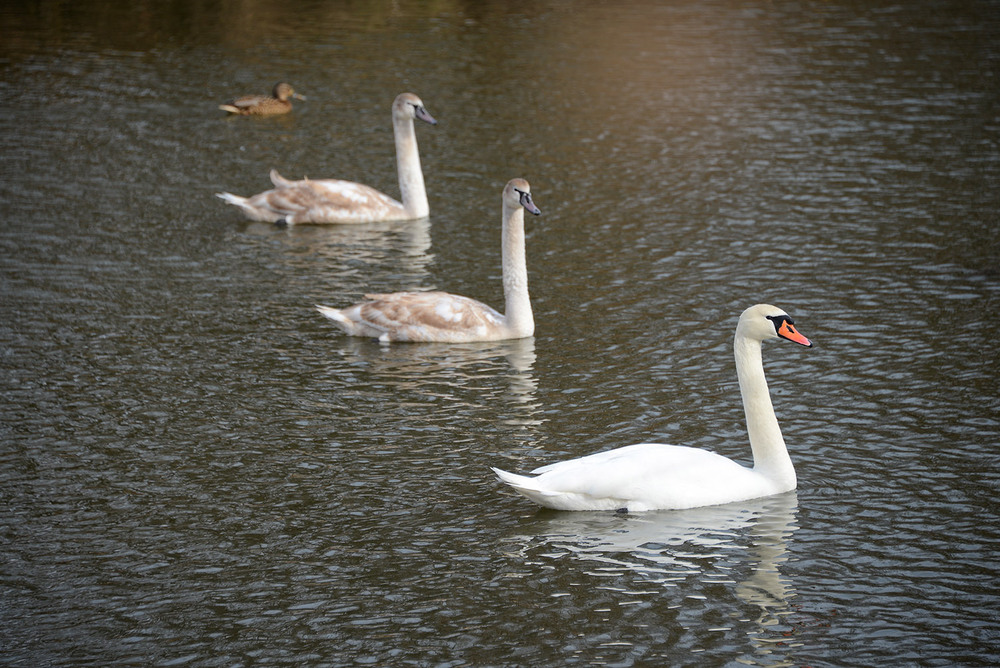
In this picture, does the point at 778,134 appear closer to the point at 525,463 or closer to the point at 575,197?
the point at 575,197

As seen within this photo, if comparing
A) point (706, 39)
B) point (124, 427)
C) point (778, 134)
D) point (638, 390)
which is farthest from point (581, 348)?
point (706, 39)

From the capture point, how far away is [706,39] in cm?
2980

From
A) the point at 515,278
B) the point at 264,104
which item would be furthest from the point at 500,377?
the point at 264,104

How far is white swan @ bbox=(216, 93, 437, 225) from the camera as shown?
17.6 metres

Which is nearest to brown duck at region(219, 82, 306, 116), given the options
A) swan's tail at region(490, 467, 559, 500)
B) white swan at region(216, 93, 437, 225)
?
white swan at region(216, 93, 437, 225)

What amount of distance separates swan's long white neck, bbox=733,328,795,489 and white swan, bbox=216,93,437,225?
8.92 m

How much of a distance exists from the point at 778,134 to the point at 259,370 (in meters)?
12.0

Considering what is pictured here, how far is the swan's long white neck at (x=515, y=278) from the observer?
42.5 feet

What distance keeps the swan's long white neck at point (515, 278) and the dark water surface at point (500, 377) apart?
0.31 metres

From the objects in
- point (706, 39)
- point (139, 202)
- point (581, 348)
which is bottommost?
point (581, 348)

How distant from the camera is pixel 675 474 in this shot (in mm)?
8977

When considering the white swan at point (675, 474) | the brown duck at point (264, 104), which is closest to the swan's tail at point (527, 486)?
the white swan at point (675, 474)

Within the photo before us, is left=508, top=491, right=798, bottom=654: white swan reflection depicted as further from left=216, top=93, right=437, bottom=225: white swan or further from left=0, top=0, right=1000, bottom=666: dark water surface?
left=216, top=93, right=437, bottom=225: white swan

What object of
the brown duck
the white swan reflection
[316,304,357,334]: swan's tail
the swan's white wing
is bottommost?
the white swan reflection
